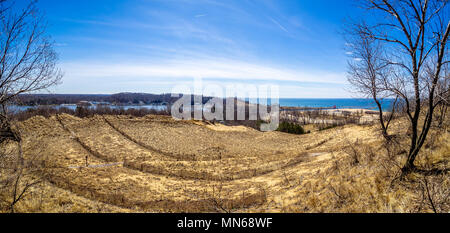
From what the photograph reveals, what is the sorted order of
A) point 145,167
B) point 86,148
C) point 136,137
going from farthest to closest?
1. point 136,137
2. point 86,148
3. point 145,167

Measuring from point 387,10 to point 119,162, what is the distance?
1995 centimetres

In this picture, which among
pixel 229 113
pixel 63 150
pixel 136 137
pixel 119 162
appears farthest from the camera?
pixel 229 113

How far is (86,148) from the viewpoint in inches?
821

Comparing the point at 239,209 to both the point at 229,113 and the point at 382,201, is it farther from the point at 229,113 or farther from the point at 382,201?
the point at 229,113

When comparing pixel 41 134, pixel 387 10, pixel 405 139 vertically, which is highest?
pixel 387 10

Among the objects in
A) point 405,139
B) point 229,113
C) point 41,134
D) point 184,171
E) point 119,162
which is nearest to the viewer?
point 405,139

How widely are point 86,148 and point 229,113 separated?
202 feet

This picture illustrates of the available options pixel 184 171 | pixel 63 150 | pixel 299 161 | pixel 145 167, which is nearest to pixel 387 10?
pixel 299 161

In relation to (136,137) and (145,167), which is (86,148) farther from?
(145,167)
